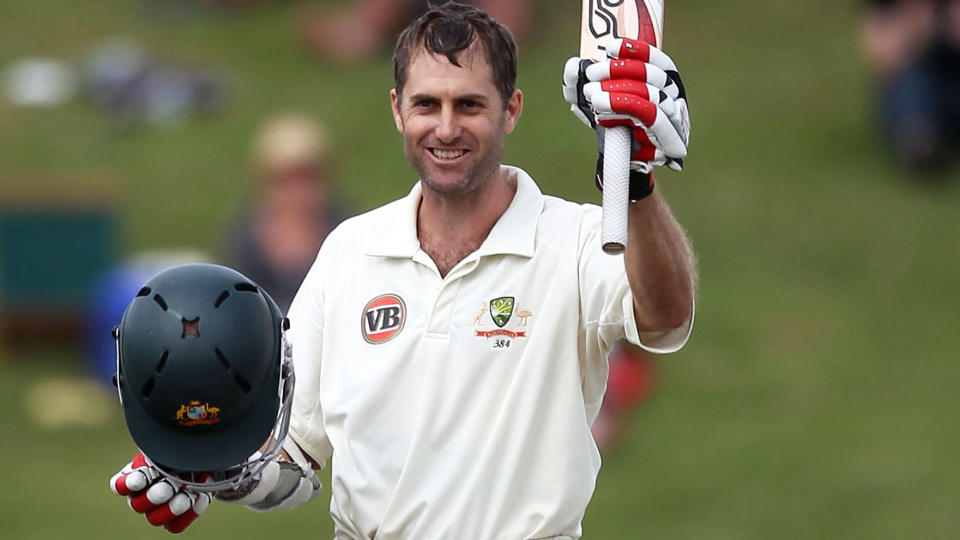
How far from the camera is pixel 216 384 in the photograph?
14.4 feet

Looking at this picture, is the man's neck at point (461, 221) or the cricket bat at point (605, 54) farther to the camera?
the man's neck at point (461, 221)

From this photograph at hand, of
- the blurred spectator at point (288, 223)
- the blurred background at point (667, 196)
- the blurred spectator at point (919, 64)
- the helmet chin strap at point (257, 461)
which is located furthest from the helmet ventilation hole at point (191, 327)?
the blurred spectator at point (919, 64)

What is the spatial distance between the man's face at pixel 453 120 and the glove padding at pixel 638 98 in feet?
1.58

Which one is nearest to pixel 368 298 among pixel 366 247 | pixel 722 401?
pixel 366 247

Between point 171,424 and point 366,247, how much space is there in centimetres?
76

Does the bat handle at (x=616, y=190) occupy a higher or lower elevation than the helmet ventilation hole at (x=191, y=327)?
higher

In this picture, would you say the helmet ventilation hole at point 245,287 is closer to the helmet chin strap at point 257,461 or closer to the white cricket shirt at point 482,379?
the helmet chin strap at point 257,461

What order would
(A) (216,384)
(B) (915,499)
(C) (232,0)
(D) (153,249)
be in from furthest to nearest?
1. (C) (232,0)
2. (D) (153,249)
3. (B) (915,499)
4. (A) (216,384)

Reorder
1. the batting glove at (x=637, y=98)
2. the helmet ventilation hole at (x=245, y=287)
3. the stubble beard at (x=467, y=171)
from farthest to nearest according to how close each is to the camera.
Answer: the stubble beard at (x=467, y=171)
the helmet ventilation hole at (x=245, y=287)
the batting glove at (x=637, y=98)

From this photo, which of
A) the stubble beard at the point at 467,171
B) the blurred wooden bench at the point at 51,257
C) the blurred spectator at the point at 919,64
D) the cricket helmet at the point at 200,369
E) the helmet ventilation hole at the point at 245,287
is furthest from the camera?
the blurred spectator at the point at 919,64

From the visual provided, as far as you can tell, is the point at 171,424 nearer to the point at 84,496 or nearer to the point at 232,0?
the point at 84,496

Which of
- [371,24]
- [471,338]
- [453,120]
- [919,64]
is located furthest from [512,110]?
[371,24]

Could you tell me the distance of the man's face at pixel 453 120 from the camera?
14.9 ft

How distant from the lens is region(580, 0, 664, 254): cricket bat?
4.04m
